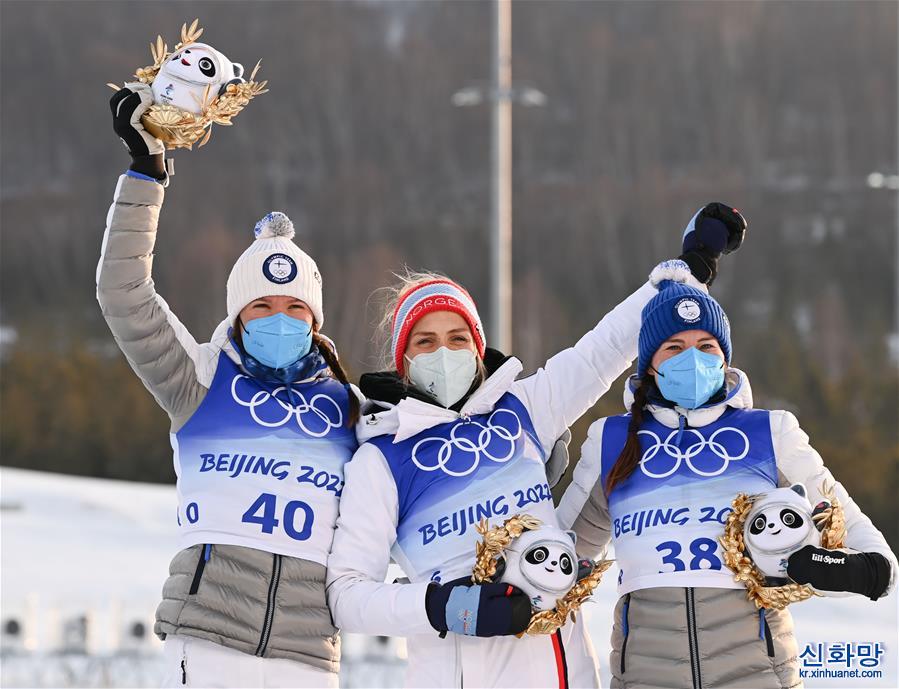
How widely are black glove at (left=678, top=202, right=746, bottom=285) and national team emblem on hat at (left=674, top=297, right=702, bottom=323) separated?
0.51 m

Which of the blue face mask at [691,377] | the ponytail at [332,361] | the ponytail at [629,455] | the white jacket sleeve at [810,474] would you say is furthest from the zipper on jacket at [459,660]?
the white jacket sleeve at [810,474]

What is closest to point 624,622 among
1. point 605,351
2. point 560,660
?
point 560,660

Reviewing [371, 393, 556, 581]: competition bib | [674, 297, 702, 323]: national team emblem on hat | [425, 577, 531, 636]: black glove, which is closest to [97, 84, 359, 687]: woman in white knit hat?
[371, 393, 556, 581]: competition bib

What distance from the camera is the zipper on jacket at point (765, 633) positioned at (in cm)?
386

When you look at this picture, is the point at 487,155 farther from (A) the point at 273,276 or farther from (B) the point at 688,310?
(B) the point at 688,310

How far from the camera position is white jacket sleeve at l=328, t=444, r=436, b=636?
382cm

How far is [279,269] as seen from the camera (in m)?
4.26

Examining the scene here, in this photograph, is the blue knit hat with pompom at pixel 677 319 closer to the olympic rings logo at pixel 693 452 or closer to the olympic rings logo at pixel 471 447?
the olympic rings logo at pixel 693 452

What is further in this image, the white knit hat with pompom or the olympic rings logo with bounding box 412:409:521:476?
the white knit hat with pompom

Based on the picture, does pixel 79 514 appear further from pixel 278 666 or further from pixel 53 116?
pixel 53 116

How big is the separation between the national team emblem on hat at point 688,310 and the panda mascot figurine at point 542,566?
815 millimetres

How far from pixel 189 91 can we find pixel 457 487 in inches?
57.7

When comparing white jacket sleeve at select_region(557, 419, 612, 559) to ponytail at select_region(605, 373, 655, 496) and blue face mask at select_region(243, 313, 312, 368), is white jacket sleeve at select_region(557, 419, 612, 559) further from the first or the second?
blue face mask at select_region(243, 313, 312, 368)

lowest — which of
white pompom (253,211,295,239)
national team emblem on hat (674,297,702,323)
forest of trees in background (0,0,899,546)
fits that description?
national team emblem on hat (674,297,702,323)
